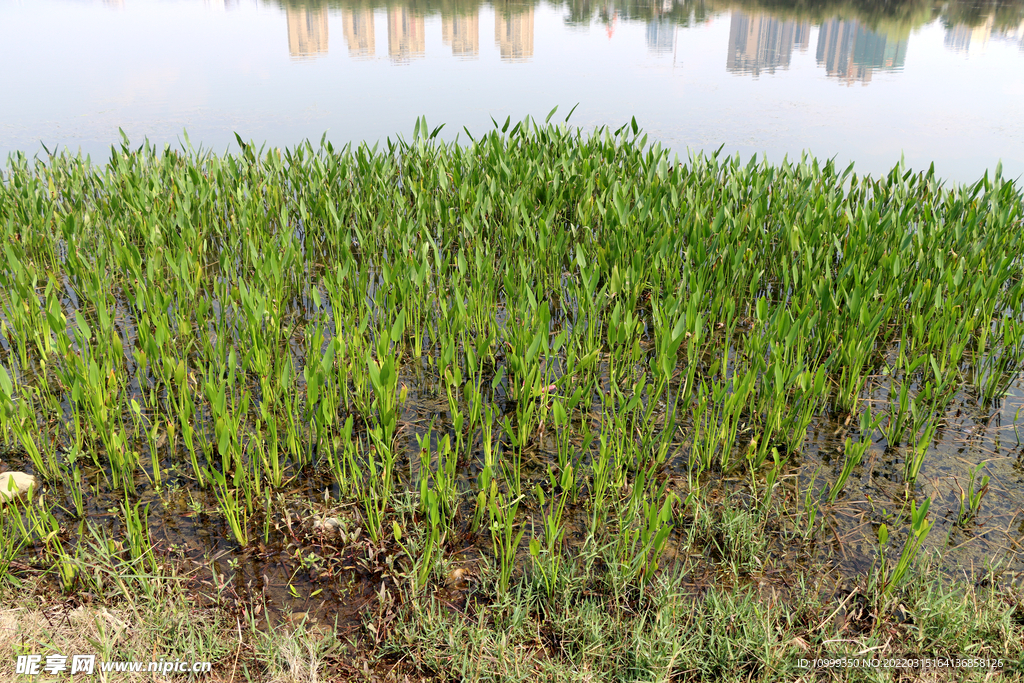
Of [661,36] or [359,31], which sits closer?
[661,36]

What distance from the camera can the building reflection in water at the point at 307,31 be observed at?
14.2m

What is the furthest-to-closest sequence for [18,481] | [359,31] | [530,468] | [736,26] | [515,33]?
[359,31]
[736,26]
[515,33]
[530,468]
[18,481]

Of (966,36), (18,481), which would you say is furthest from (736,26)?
(18,481)

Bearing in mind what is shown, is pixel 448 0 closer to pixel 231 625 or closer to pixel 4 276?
pixel 4 276

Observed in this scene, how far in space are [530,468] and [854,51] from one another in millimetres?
15150

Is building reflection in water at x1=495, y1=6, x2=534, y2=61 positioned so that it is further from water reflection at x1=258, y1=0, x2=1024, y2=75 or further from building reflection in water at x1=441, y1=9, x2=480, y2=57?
building reflection in water at x1=441, y1=9, x2=480, y2=57

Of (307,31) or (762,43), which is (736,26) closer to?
(762,43)

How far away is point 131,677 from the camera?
135 cm

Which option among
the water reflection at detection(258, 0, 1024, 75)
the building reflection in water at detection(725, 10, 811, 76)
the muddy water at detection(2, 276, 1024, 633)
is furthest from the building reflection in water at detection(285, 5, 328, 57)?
the muddy water at detection(2, 276, 1024, 633)

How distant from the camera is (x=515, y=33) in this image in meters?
16.7

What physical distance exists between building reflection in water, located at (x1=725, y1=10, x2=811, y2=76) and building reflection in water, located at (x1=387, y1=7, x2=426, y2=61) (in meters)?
6.45

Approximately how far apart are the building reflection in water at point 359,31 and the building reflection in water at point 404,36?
1.65 feet

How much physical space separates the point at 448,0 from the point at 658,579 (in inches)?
1058

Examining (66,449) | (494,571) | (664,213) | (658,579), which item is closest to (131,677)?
(494,571)
